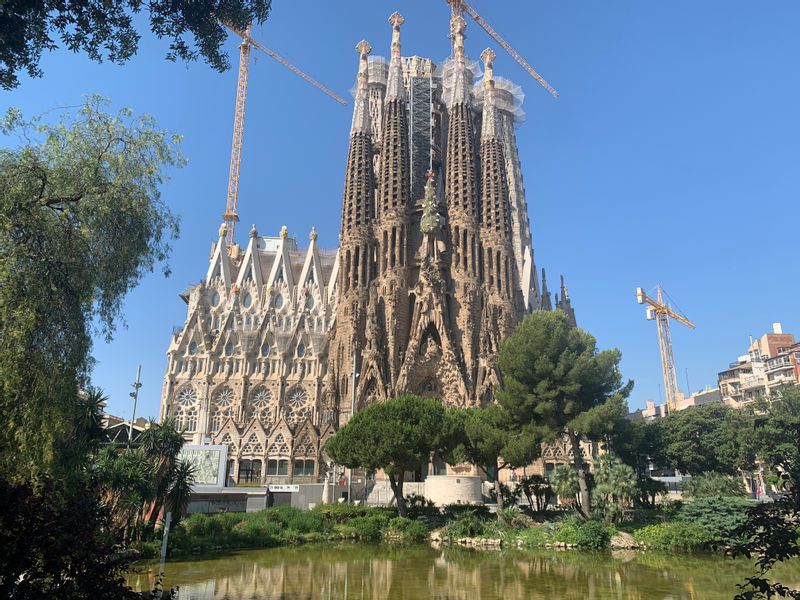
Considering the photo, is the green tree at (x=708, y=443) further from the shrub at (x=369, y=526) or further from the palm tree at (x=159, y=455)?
the palm tree at (x=159, y=455)

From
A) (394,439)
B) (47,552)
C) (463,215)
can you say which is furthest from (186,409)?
(47,552)

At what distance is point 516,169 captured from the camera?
9069 cm

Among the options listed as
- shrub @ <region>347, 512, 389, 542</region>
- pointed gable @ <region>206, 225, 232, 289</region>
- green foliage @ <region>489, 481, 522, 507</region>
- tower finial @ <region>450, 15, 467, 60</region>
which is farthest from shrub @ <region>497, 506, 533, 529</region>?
tower finial @ <region>450, 15, 467, 60</region>

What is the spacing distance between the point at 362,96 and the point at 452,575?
63.2 metres

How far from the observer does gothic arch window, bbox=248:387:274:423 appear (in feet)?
221

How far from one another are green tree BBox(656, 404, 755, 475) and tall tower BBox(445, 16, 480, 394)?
1858cm

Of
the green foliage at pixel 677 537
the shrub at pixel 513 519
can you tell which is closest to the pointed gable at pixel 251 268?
the shrub at pixel 513 519

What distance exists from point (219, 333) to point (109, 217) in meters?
61.6

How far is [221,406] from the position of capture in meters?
67.8

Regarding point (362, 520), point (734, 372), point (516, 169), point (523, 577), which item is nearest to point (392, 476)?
point (362, 520)

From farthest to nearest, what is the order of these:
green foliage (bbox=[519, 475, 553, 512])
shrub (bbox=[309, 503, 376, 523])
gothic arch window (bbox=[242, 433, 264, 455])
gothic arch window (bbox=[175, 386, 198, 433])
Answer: gothic arch window (bbox=[175, 386, 198, 433]), gothic arch window (bbox=[242, 433, 264, 455]), green foliage (bbox=[519, 475, 553, 512]), shrub (bbox=[309, 503, 376, 523])

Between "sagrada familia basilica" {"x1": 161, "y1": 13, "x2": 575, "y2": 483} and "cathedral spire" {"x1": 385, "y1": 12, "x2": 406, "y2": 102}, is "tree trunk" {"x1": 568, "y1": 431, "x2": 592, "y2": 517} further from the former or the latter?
"cathedral spire" {"x1": 385, "y1": 12, "x2": 406, "y2": 102}

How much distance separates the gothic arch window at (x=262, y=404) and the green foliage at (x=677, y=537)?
4683 cm

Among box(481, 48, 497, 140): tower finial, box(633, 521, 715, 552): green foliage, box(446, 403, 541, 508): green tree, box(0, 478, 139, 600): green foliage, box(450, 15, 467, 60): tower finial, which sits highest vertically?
box(450, 15, 467, 60): tower finial
